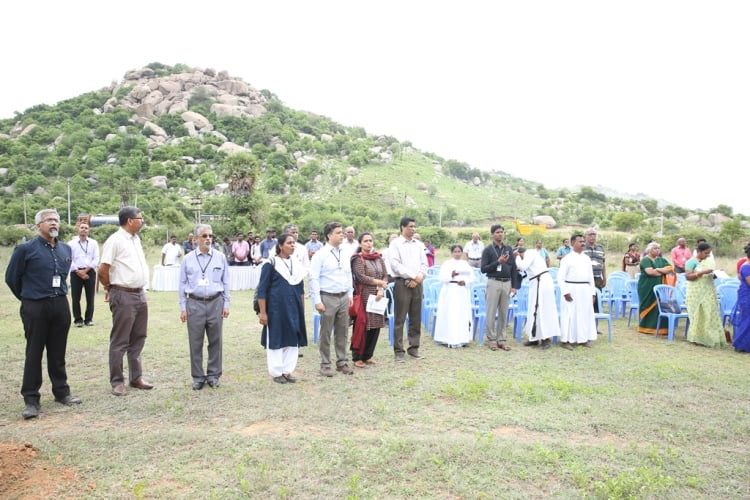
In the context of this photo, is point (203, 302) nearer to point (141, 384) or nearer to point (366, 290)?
point (141, 384)

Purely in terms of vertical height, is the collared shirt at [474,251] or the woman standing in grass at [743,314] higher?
the collared shirt at [474,251]

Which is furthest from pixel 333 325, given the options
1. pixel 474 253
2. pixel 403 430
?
pixel 474 253

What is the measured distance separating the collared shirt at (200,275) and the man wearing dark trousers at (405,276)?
2319 millimetres

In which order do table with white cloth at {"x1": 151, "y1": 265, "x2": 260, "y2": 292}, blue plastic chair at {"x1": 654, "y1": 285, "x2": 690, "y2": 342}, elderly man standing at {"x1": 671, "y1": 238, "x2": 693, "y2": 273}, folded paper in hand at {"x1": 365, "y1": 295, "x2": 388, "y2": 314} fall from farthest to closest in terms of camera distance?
table with white cloth at {"x1": 151, "y1": 265, "x2": 260, "y2": 292}
elderly man standing at {"x1": 671, "y1": 238, "x2": 693, "y2": 273}
blue plastic chair at {"x1": 654, "y1": 285, "x2": 690, "y2": 342}
folded paper in hand at {"x1": 365, "y1": 295, "x2": 388, "y2": 314}

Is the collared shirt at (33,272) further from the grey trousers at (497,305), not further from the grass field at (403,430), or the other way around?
the grey trousers at (497,305)

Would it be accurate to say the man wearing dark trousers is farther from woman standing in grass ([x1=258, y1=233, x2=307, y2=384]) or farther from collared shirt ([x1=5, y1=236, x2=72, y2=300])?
collared shirt ([x1=5, y1=236, x2=72, y2=300])

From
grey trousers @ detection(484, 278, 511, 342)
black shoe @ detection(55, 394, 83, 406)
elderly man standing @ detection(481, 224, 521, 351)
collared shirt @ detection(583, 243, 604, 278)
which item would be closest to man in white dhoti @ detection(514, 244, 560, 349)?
elderly man standing @ detection(481, 224, 521, 351)

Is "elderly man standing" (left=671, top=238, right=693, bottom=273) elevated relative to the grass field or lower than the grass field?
elevated

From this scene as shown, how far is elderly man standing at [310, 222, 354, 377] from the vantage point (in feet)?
19.1

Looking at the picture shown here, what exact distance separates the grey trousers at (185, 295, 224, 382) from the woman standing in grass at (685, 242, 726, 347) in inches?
278

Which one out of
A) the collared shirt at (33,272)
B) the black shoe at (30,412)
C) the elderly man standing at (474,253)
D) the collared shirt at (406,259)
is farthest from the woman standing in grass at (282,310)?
the elderly man standing at (474,253)

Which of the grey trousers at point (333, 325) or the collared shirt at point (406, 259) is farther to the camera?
the collared shirt at point (406, 259)

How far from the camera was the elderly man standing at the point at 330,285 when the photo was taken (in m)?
5.83

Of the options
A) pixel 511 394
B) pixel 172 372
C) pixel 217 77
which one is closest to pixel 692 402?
pixel 511 394
